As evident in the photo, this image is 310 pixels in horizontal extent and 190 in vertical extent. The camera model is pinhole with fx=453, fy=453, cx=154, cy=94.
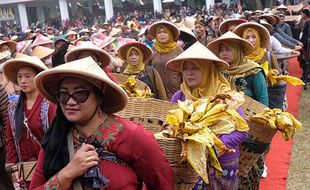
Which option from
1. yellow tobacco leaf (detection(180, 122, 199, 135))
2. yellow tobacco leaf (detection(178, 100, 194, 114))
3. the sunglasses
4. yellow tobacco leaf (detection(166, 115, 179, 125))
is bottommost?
yellow tobacco leaf (detection(180, 122, 199, 135))

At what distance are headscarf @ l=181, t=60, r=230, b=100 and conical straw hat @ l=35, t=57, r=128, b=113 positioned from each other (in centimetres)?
110

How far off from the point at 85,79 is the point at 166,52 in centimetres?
391

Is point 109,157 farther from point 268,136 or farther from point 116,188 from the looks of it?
point 268,136

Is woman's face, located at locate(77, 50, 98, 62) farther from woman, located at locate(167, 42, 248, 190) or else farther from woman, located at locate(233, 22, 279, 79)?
woman, located at locate(233, 22, 279, 79)

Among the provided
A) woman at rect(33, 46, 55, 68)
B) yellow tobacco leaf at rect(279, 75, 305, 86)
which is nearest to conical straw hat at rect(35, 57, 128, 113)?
yellow tobacco leaf at rect(279, 75, 305, 86)

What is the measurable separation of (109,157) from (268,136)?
165cm

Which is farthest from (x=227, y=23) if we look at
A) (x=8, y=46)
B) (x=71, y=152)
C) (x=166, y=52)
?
(x=71, y=152)

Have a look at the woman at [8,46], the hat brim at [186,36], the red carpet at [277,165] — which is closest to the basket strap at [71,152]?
the red carpet at [277,165]

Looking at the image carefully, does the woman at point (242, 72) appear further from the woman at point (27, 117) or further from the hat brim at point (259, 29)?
the woman at point (27, 117)

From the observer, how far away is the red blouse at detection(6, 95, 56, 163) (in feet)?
10.4

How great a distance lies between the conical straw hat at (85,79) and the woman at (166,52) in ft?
10.5

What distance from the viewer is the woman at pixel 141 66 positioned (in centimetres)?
514

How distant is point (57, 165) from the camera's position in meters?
1.99

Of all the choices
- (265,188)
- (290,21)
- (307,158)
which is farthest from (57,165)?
(290,21)
